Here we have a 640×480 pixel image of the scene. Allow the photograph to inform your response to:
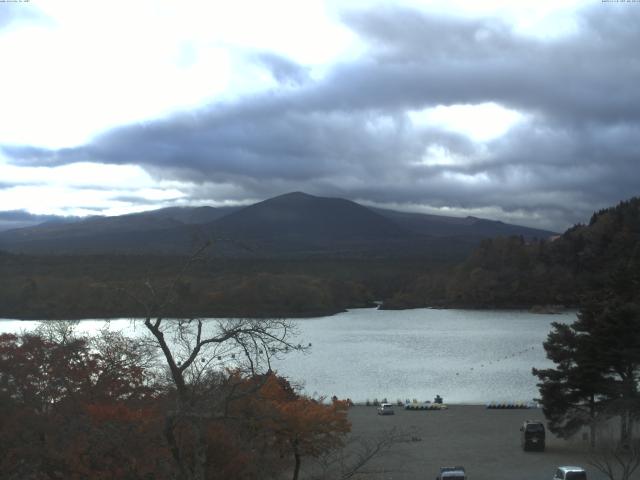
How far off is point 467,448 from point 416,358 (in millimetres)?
28991

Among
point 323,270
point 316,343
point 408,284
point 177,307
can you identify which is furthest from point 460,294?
point 177,307

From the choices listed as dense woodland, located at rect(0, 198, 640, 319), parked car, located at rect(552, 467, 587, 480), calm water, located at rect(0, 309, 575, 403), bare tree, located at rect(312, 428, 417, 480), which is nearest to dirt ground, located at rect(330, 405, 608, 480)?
bare tree, located at rect(312, 428, 417, 480)

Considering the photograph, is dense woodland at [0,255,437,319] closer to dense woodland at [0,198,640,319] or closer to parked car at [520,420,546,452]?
dense woodland at [0,198,640,319]

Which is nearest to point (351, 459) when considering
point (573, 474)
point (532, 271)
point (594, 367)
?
point (573, 474)

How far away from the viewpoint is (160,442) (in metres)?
8.22

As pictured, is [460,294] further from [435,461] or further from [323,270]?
[435,461]

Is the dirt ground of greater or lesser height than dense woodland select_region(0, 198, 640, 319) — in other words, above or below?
below

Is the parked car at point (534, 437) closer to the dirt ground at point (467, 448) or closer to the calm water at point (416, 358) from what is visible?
the dirt ground at point (467, 448)

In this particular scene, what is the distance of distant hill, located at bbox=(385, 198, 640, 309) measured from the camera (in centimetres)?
10194

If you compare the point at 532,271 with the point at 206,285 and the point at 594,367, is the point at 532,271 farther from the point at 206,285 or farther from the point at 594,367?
the point at 594,367

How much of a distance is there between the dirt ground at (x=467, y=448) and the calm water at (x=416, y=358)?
4.00 metres

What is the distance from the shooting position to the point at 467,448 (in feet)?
72.3

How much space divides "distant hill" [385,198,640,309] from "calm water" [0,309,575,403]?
19.6 metres

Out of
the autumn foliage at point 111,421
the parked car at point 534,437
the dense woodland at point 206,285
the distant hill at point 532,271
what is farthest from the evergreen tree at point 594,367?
the distant hill at point 532,271
